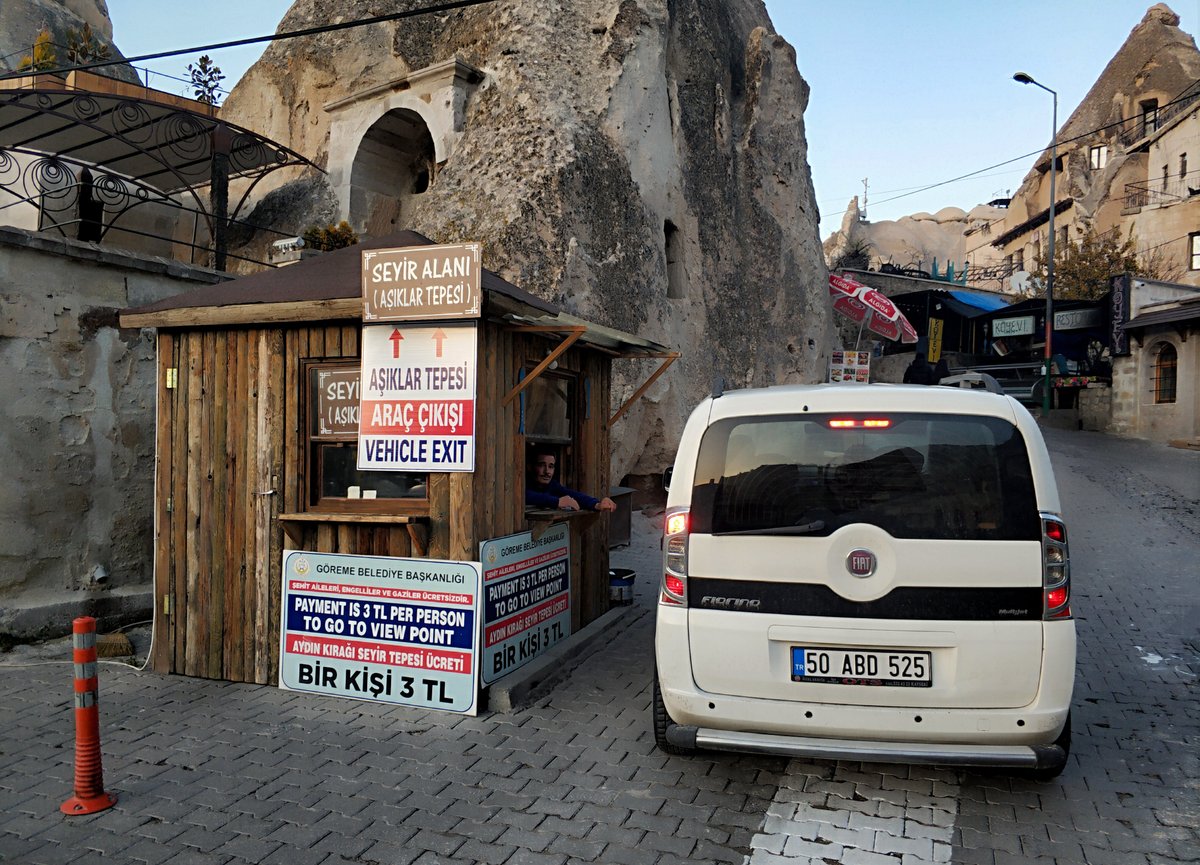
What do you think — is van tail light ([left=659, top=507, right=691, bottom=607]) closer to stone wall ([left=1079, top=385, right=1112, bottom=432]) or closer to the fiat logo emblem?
the fiat logo emblem

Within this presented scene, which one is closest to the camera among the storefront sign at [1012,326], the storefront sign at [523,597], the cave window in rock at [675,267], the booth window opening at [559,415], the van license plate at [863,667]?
the van license plate at [863,667]

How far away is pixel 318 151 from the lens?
54.8 ft

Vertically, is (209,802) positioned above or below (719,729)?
below

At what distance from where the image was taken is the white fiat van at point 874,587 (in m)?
3.67

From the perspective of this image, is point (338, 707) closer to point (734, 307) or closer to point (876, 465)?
point (876, 465)

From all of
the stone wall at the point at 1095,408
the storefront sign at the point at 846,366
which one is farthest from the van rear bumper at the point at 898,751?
the stone wall at the point at 1095,408

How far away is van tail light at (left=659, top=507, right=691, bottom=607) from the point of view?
4027 mm

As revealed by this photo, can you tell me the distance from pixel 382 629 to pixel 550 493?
1895mm

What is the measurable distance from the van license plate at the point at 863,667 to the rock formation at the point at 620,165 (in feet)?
29.2

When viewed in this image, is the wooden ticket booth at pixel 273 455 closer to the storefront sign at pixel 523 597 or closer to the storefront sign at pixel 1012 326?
the storefront sign at pixel 523 597

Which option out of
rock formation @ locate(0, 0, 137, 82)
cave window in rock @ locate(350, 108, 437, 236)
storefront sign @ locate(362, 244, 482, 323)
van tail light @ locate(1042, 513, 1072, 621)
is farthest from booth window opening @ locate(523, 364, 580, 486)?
rock formation @ locate(0, 0, 137, 82)

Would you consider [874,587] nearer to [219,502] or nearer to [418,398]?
[418,398]

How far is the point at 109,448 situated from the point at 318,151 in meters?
11.0

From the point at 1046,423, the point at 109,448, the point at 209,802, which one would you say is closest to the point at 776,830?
the point at 209,802
